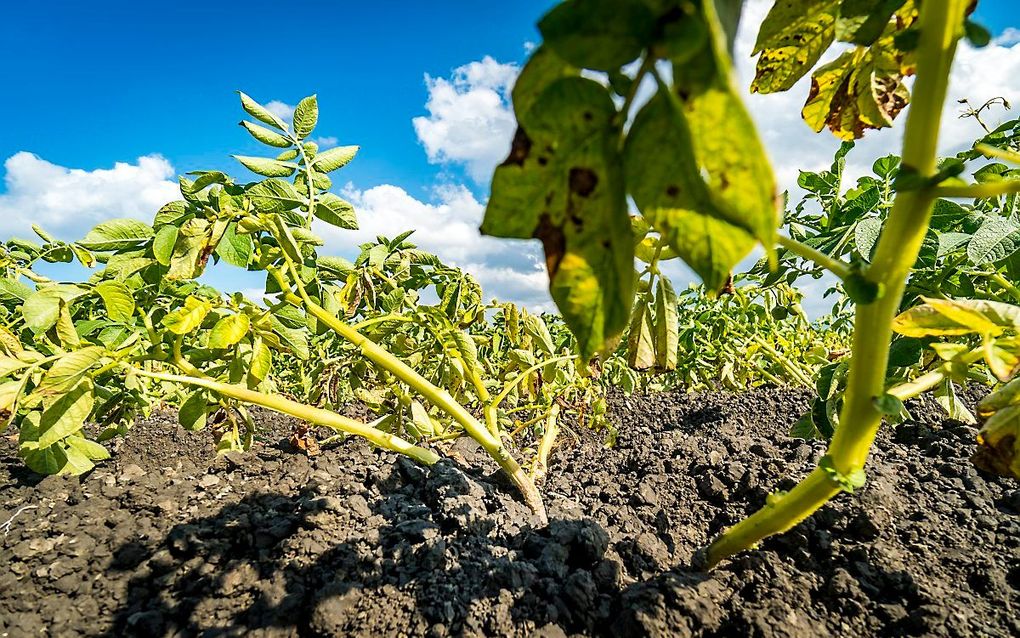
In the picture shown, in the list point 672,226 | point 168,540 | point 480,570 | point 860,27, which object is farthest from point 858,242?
point 168,540

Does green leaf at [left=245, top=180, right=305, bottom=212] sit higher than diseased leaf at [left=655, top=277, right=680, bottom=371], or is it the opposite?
green leaf at [left=245, top=180, right=305, bottom=212]

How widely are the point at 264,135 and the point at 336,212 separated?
33cm

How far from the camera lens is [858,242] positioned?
1267 millimetres

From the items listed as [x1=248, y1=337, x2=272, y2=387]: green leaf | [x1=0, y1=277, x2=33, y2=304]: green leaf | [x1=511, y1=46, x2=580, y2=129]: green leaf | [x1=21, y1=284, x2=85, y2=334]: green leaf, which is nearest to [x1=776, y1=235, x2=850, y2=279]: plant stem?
[x1=511, y1=46, x2=580, y2=129]: green leaf

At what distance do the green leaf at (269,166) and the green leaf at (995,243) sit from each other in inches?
72.6

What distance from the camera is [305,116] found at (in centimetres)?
192

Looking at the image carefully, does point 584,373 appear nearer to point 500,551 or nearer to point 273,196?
point 500,551

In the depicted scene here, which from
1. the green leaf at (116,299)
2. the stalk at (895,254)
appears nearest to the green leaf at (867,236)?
the stalk at (895,254)

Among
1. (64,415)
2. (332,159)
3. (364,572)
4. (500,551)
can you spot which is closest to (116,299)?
(64,415)

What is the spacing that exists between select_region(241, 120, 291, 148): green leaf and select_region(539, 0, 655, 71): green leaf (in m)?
1.59

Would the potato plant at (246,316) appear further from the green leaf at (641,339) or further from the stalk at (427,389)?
the green leaf at (641,339)

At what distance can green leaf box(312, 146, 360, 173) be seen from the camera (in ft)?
6.34

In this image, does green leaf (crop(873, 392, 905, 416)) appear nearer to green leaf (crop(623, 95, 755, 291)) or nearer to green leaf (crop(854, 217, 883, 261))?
green leaf (crop(854, 217, 883, 261))

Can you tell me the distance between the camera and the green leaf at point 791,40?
115 cm
